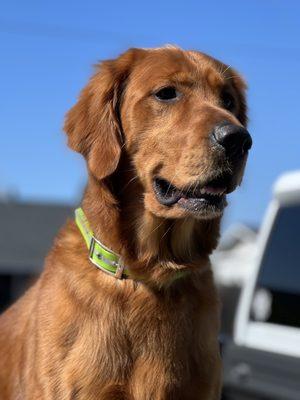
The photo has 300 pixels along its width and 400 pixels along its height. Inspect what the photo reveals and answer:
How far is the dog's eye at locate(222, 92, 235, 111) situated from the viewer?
451cm

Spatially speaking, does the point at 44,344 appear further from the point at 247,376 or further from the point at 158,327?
the point at 247,376

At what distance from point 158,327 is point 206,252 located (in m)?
0.48

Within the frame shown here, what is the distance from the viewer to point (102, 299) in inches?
159

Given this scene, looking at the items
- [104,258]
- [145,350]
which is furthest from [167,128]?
[145,350]

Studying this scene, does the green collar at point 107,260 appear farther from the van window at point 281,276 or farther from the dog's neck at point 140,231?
the van window at point 281,276

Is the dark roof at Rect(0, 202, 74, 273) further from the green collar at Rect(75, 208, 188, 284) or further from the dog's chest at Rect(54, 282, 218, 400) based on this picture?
the dog's chest at Rect(54, 282, 218, 400)

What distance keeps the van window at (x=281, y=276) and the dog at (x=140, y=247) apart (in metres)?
1.62

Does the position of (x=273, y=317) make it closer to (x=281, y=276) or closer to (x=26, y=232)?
(x=281, y=276)

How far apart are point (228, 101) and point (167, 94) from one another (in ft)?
1.51

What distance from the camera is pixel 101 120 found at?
4.29 metres

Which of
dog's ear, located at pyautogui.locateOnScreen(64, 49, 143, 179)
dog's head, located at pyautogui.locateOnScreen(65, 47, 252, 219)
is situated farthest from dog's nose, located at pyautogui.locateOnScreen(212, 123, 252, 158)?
dog's ear, located at pyautogui.locateOnScreen(64, 49, 143, 179)

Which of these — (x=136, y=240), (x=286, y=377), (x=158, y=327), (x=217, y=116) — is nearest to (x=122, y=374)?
(x=158, y=327)

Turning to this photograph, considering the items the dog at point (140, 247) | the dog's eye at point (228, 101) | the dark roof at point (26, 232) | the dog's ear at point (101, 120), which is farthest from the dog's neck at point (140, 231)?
the dark roof at point (26, 232)

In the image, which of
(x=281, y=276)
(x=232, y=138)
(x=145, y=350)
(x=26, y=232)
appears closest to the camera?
(x=232, y=138)
